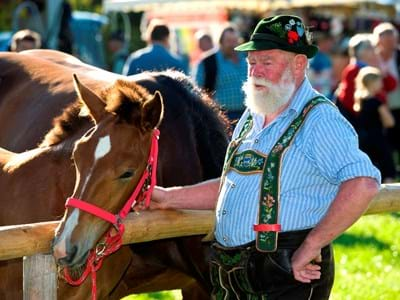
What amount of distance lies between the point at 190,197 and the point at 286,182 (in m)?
0.81

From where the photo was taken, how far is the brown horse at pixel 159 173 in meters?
5.15

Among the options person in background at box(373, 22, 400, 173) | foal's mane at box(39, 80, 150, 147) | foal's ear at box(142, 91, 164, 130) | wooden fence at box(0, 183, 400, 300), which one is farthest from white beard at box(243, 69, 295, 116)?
person in background at box(373, 22, 400, 173)

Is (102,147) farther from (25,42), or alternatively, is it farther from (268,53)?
(25,42)

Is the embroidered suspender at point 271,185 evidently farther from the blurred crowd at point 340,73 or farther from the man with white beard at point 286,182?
the blurred crowd at point 340,73

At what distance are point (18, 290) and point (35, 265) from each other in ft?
2.78

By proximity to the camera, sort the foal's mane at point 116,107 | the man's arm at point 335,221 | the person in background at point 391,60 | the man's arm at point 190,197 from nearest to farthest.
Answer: the man's arm at point 335,221 < the foal's mane at point 116,107 < the man's arm at point 190,197 < the person in background at point 391,60

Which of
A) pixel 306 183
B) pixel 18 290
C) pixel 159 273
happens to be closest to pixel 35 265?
pixel 18 290

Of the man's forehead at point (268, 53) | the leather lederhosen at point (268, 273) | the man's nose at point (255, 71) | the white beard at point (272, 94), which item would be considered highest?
the man's forehead at point (268, 53)

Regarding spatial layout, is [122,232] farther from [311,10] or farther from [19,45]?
[311,10]

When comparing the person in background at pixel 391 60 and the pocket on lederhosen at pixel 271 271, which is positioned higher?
the pocket on lederhosen at pixel 271 271

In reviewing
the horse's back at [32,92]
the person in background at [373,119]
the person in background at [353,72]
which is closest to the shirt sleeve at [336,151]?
the horse's back at [32,92]

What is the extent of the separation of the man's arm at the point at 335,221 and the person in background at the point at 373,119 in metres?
8.45

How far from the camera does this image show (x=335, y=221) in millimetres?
4082

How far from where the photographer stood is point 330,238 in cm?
411
